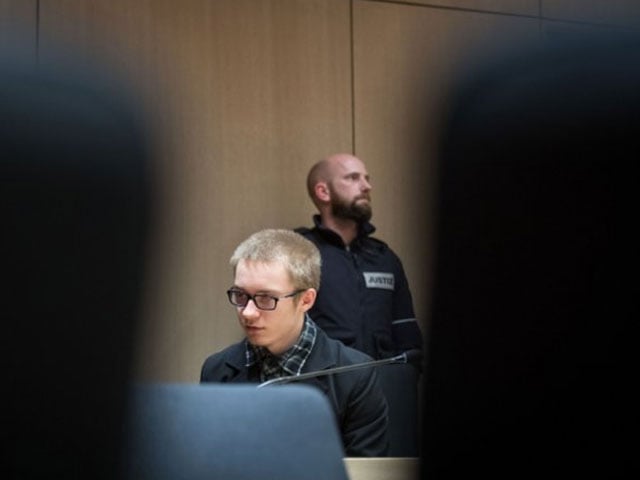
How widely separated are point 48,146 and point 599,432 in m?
0.27

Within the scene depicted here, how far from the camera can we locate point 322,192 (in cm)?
446

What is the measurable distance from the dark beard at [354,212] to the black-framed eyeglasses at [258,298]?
1.47m

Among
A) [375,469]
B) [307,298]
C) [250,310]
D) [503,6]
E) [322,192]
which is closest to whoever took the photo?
[375,469]

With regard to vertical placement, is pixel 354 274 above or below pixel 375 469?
above

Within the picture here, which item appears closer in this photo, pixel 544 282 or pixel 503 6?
pixel 544 282

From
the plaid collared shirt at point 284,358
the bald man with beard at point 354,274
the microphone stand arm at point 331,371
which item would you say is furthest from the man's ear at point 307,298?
the bald man with beard at point 354,274

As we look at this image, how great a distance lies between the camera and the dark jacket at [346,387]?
2.40 meters

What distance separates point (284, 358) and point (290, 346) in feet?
0.17

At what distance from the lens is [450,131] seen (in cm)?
52

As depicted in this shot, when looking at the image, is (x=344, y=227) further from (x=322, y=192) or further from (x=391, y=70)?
(x=391, y=70)

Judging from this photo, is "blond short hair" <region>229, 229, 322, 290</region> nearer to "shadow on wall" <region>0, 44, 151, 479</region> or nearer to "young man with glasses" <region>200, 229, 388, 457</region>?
"young man with glasses" <region>200, 229, 388, 457</region>

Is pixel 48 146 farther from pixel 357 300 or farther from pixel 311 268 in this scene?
pixel 357 300

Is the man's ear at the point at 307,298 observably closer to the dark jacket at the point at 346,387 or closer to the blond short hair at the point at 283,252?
the blond short hair at the point at 283,252

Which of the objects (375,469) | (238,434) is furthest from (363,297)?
(238,434)
